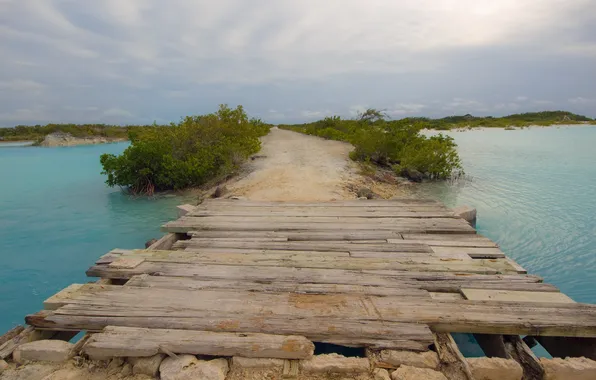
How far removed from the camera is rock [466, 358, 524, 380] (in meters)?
2.25

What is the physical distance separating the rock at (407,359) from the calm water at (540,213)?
180 centimetres

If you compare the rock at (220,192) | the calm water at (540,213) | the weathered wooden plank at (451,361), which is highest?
the weathered wooden plank at (451,361)

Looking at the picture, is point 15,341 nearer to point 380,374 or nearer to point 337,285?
point 337,285

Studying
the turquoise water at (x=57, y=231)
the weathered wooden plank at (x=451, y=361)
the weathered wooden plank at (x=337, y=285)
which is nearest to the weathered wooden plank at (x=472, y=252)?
the weathered wooden plank at (x=337, y=285)

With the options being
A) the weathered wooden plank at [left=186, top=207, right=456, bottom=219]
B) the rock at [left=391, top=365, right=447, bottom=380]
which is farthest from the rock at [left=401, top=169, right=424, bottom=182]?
the rock at [left=391, top=365, right=447, bottom=380]

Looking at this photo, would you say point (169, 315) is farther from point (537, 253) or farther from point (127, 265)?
point (537, 253)

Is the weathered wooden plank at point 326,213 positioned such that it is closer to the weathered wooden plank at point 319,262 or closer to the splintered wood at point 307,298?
the splintered wood at point 307,298

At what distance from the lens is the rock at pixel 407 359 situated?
7.45 feet

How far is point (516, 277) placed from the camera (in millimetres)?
3309

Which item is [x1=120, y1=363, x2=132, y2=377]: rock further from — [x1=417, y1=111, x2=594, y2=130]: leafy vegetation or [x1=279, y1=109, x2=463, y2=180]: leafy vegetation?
[x1=417, y1=111, x2=594, y2=130]: leafy vegetation

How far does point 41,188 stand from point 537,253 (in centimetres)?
1707

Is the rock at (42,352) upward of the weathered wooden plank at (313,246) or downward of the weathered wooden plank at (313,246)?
downward

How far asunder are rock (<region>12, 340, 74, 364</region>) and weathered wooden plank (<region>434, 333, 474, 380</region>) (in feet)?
8.68

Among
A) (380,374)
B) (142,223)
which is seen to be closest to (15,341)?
(380,374)
